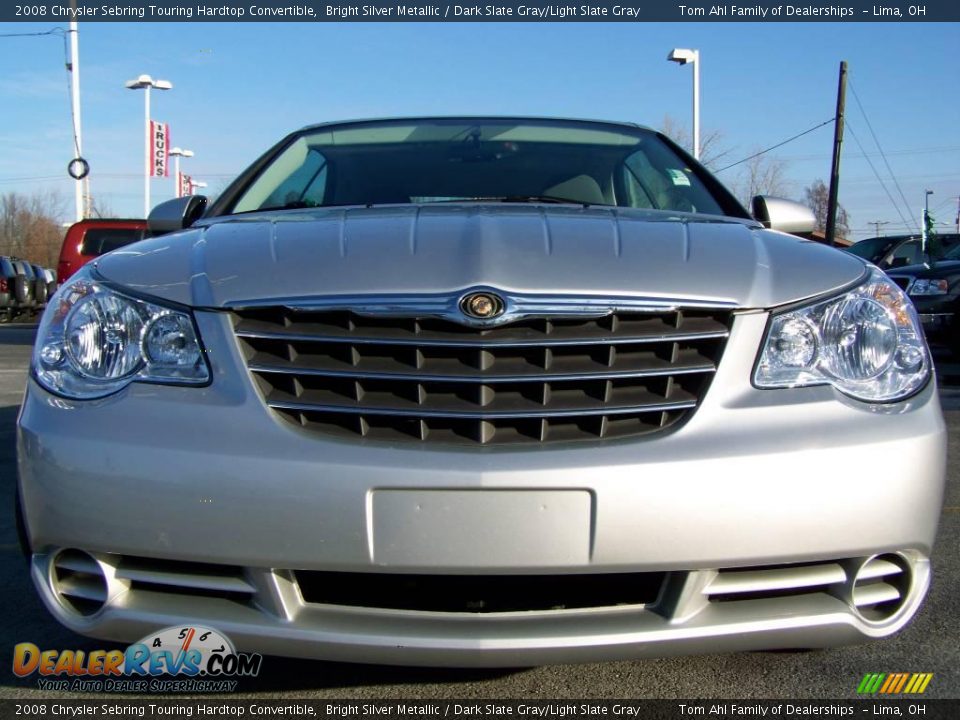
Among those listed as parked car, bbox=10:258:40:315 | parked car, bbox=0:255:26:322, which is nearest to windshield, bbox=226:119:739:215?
parked car, bbox=0:255:26:322

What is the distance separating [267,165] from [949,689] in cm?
273

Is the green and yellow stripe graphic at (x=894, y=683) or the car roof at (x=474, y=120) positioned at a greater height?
the car roof at (x=474, y=120)

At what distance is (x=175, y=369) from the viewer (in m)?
2.11

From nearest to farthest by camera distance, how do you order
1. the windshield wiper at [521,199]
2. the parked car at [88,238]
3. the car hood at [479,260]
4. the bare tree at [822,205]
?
the car hood at [479,260] → the windshield wiper at [521,199] → the parked car at [88,238] → the bare tree at [822,205]

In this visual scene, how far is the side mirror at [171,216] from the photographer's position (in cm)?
334

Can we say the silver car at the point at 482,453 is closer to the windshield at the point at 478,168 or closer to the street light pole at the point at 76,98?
the windshield at the point at 478,168

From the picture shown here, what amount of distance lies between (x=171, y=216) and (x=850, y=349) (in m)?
2.24

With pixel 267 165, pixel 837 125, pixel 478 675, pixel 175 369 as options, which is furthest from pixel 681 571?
pixel 837 125

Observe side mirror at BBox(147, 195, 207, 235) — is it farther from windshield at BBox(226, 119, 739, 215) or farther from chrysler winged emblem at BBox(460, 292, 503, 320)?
chrysler winged emblem at BBox(460, 292, 503, 320)

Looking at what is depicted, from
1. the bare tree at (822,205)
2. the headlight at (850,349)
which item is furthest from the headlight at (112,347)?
the bare tree at (822,205)

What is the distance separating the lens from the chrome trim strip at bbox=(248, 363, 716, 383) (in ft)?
6.57

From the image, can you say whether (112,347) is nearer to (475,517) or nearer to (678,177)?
(475,517)

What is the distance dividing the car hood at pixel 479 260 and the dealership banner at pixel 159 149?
89.5ft

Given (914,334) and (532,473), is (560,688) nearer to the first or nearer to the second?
(532,473)
